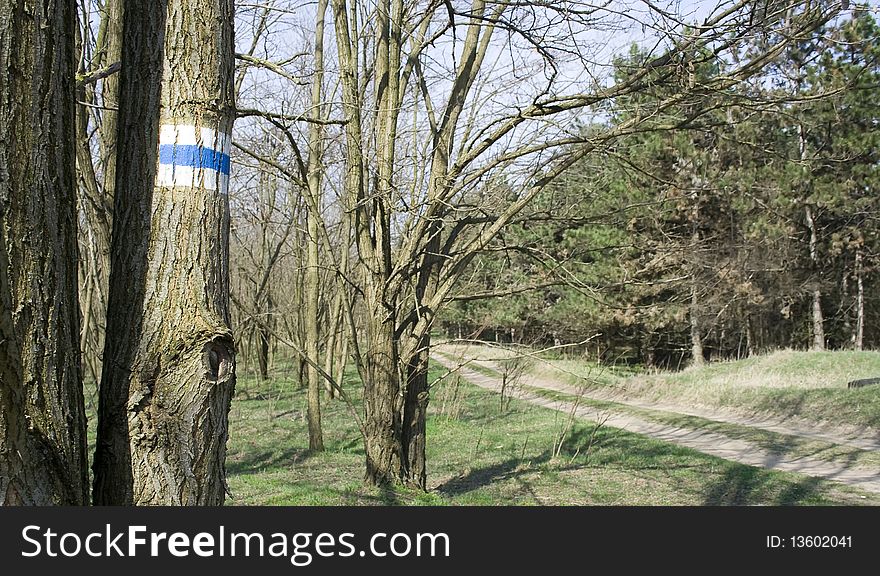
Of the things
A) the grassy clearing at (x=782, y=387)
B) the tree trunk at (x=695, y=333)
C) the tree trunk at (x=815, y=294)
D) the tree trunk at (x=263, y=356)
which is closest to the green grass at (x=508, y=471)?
the grassy clearing at (x=782, y=387)

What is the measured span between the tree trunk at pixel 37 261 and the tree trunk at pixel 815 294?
73.3ft

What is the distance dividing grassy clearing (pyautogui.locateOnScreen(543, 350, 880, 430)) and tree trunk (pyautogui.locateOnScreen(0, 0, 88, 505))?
10.4 metres

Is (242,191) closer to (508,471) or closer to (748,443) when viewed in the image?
(508,471)

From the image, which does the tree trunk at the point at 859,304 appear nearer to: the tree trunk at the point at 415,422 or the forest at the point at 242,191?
the forest at the point at 242,191

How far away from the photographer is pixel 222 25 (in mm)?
2531

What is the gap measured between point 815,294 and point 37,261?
24.1 m

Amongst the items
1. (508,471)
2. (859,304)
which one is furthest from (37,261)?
(859,304)

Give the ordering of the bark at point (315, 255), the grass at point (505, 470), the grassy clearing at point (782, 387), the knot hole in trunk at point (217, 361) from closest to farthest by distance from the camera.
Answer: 1. the knot hole in trunk at point (217, 361)
2. the grass at point (505, 470)
3. the bark at point (315, 255)
4. the grassy clearing at point (782, 387)

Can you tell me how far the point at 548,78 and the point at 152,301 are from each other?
489 centimetres

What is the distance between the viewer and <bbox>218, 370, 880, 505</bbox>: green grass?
771 cm

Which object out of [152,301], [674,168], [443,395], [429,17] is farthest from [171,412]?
[674,168]

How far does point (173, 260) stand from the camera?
2420 mm

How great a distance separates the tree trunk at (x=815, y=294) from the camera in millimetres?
22019

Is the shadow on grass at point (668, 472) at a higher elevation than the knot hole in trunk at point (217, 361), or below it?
below
